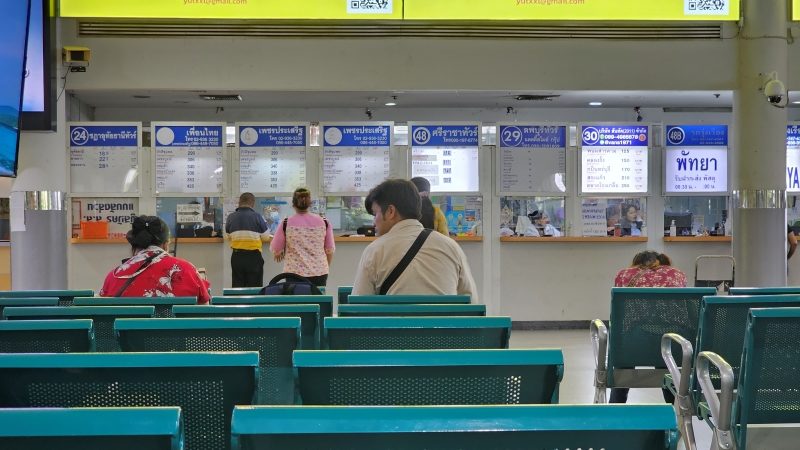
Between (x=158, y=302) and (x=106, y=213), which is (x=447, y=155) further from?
(x=158, y=302)

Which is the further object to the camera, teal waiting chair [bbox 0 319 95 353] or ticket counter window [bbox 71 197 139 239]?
ticket counter window [bbox 71 197 139 239]

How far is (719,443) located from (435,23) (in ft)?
21.8

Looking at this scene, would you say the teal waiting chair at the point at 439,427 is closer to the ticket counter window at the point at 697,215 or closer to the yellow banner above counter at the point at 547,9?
the yellow banner above counter at the point at 547,9

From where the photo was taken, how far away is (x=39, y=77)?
8.29 meters

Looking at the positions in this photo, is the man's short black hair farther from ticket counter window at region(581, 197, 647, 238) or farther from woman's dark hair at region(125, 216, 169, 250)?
ticket counter window at region(581, 197, 647, 238)

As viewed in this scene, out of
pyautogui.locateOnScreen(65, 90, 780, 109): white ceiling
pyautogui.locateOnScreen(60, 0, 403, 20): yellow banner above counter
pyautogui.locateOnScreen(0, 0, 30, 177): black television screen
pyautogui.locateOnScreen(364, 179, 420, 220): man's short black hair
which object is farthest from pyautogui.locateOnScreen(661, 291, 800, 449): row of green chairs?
pyautogui.locateOnScreen(60, 0, 403, 20): yellow banner above counter

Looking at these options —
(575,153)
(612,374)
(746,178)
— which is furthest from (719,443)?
(575,153)

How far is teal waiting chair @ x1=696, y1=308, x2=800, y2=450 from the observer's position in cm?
313

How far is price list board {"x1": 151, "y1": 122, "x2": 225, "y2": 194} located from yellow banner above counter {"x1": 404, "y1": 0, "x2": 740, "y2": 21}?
2634 millimetres

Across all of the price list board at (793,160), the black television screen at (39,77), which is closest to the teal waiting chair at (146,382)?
the black television screen at (39,77)

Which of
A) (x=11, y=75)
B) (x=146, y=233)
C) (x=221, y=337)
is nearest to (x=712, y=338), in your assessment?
(x=221, y=337)

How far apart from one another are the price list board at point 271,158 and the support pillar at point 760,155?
4575mm

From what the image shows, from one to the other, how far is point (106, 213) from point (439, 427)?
9.19m

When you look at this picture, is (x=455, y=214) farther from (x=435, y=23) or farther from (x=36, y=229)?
(x=36, y=229)
